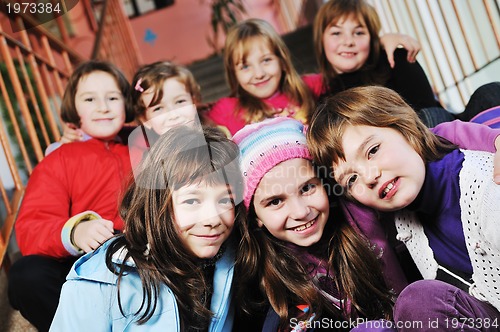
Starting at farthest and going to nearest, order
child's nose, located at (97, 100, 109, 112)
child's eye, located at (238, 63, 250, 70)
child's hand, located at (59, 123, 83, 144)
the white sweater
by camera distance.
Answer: child's eye, located at (238, 63, 250, 70)
child's hand, located at (59, 123, 83, 144)
child's nose, located at (97, 100, 109, 112)
the white sweater

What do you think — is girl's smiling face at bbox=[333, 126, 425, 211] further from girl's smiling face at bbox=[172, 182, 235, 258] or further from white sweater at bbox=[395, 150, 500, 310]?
girl's smiling face at bbox=[172, 182, 235, 258]

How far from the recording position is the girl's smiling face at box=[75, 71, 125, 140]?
1.60m

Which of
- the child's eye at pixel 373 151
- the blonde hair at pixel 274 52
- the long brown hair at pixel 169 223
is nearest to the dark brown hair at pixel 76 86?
the blonde hair at pixel 274 52

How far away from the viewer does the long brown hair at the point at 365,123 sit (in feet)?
3.72

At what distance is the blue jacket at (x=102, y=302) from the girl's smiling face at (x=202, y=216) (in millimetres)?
127

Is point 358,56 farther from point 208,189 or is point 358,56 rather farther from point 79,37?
point 79,37

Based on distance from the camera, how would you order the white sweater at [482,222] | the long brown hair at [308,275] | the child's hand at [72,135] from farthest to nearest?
the child's hand at [72,135] → the long brown hair at [308,275] → the white sweater at [482,222]

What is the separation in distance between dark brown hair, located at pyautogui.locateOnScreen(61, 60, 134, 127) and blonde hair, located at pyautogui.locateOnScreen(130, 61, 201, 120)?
0.03m

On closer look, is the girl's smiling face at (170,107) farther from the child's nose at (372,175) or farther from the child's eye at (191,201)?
the child's nose at (372,175)

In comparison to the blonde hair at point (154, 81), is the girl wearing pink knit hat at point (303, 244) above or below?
below

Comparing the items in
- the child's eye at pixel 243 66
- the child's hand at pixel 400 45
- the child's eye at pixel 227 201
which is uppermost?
the child's eye at pixel 243 66

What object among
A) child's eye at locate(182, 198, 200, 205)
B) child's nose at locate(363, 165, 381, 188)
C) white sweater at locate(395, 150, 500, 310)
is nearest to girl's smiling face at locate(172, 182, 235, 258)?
child's eye at locate(182, 198, 200, 205)

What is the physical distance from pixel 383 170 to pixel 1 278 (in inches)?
57.0

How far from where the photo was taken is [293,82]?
6.29 feet
